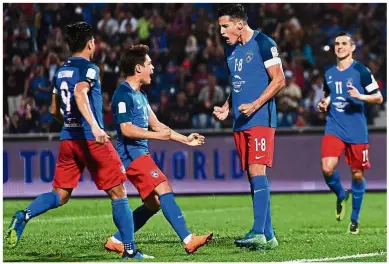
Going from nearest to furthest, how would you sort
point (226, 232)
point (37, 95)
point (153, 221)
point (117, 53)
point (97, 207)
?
point (226, 232)
point (153, 221)
point (97, 207)
point (37, 95)
point (117, 53)

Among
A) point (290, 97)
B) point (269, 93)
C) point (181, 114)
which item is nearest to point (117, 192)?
point (269, 93)

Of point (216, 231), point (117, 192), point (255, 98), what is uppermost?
point (255, 98)

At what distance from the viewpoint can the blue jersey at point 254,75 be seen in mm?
9867

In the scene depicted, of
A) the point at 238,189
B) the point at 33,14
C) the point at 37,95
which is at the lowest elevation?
the point at 238,189

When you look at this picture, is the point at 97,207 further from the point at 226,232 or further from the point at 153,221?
the point at 226,232

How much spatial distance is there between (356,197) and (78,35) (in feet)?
15.0

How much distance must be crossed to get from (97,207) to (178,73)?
5612 millimetres

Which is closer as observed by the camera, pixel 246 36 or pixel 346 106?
pixel 246 36

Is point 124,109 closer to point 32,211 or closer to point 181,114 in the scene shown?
point 32,211

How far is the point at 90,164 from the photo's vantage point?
9.16m

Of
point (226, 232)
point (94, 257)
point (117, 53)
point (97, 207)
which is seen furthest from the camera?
point (117, 53)

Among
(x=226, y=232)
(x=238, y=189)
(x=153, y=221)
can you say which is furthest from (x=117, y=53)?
(x=226, y=232)

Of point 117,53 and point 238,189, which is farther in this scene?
point 117,53

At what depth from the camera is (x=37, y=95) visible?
19.5 m
